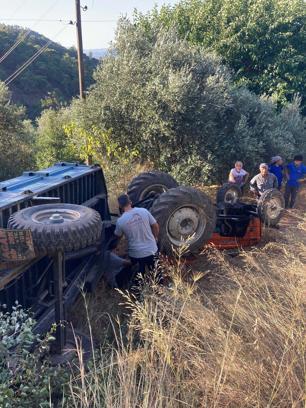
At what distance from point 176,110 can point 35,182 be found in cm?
668

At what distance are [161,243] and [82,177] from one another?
1.82m

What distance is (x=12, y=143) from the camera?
15211 millimetres

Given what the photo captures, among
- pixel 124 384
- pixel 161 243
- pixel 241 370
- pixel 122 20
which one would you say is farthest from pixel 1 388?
pixel 122 20

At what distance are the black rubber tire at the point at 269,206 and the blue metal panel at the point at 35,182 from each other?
119 inches

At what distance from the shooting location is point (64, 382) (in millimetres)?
3016

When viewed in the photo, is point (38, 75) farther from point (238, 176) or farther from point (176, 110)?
point (238, 176)

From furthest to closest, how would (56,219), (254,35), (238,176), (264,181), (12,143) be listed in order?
(254,35)
(12,143)
(238,176)
(264,181)
(56,219)

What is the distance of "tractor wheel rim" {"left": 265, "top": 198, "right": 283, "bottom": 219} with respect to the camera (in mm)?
7547

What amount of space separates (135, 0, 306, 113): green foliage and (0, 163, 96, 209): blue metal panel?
10.6 m

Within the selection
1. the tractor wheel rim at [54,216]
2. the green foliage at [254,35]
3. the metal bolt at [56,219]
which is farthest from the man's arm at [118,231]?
the green foliage at [254,35]

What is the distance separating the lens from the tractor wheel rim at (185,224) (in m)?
5.79

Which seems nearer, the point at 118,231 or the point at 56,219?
the point at 56,219

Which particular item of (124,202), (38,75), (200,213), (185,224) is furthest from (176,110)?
(38,75)

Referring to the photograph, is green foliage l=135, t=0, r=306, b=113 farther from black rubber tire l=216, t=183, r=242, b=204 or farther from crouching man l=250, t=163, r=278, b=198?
black rubber tire l=216, t=183, r=242, b=204
